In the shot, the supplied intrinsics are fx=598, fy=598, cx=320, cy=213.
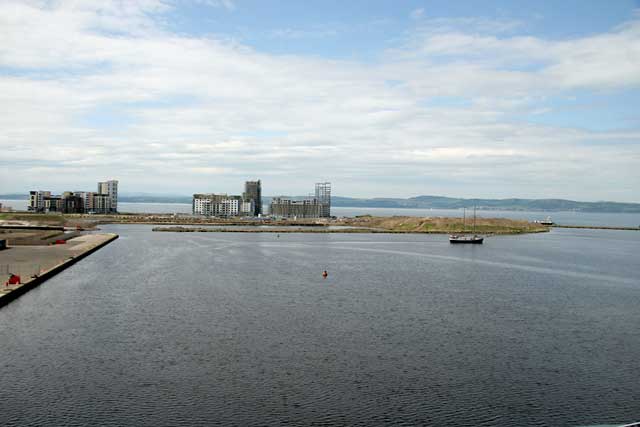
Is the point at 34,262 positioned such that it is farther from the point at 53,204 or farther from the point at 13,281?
the point at 53,204

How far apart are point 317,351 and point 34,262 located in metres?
33.8

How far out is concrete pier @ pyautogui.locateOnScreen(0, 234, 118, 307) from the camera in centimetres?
3346

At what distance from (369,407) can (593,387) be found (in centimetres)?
748

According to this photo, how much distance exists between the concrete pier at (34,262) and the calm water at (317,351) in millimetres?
870

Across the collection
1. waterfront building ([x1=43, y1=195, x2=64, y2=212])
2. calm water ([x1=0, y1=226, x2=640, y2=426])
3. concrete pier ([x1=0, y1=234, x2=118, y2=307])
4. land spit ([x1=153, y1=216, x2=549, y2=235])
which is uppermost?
waterfront building ([x1=43, y1=195, x2=64, y2=212])

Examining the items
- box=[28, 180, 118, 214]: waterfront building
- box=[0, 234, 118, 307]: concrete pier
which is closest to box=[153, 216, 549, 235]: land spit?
box=[0, 234, 118, 307]: concrete pier

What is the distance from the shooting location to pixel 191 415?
52.4ft

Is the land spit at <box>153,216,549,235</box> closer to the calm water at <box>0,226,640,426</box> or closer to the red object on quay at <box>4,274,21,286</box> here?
the red object on quay at <box>4,274,21,286</box>

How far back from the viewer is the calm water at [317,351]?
54.2 ft

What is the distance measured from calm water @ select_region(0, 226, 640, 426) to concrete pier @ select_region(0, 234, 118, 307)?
0.87 m

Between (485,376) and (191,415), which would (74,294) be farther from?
(485,376)

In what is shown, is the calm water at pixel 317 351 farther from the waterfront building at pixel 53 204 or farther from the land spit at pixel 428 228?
the waterfront building at pixel 53 204

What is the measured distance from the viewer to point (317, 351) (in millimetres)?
22172

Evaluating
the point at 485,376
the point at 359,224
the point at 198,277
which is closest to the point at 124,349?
the point at 485,376
